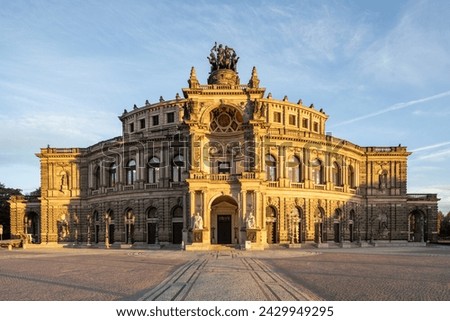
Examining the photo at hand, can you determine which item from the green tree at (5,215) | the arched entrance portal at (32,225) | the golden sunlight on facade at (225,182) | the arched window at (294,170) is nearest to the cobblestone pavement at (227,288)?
the golden sunlight on facade at (225,182)

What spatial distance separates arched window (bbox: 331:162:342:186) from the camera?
70.1 meters

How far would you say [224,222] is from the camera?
59812 mm

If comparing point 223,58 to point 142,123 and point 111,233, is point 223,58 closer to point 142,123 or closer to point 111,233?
point 142,123

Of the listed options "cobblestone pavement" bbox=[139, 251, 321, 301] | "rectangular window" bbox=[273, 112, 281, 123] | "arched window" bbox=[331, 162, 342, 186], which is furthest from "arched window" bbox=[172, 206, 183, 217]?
"cobblestone pavement" bbox=[139, 251, 321, 301]

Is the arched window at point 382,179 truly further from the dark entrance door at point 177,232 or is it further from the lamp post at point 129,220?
the lamp post at point 129,220

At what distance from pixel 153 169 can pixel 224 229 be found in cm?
1498

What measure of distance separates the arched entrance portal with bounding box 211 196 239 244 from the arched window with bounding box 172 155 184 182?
8.27m

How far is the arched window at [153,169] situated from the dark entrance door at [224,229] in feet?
40.1

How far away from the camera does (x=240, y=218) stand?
177ft

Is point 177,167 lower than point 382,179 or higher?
higher

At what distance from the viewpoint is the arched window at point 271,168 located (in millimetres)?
63156

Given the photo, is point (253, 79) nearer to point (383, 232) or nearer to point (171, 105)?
point (171, 105)

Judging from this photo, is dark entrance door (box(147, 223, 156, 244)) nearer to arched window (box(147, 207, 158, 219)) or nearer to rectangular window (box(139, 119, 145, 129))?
arched window (box(147, 207, 158, 219))

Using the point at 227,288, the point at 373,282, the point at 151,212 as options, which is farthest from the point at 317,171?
the point at 227,288
